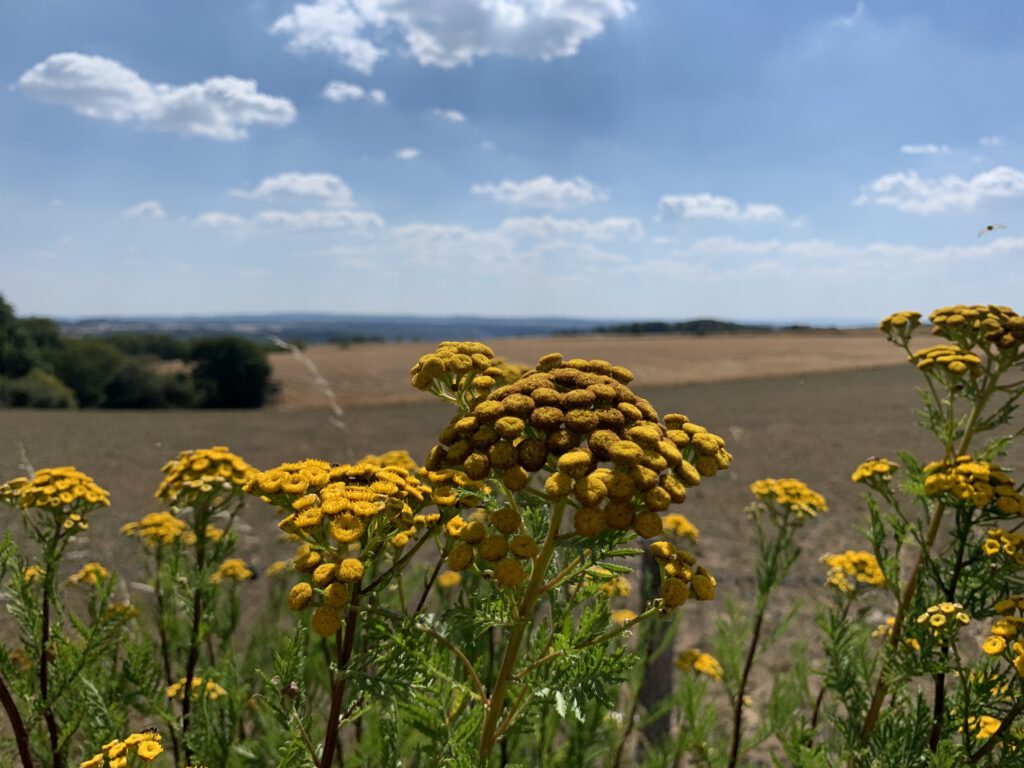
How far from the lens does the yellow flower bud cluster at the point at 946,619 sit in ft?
7.06

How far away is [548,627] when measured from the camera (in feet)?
6.19

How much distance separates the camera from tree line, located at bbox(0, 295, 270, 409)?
30.2 meters

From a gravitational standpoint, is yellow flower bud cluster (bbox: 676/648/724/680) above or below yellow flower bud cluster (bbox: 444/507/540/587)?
below


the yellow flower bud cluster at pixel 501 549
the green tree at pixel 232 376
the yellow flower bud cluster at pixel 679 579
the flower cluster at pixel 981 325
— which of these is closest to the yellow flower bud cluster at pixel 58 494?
the yellow flower bud cluster at pixel 501 549

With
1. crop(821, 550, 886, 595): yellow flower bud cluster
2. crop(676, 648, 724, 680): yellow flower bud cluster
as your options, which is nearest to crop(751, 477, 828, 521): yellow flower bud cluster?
crop(821, 550, 886, 595): yellow flower bud cluster

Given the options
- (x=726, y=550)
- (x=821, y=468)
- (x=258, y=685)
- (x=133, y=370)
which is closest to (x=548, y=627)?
(x=258, y=685)

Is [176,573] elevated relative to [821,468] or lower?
elevated

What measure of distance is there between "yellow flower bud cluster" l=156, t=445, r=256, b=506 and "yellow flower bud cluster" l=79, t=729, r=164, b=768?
115cm

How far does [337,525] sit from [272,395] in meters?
33.1

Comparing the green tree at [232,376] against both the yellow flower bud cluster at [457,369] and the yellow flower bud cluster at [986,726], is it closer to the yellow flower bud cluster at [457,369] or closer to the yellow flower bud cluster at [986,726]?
the yellow flower bud cluster at [457,369]

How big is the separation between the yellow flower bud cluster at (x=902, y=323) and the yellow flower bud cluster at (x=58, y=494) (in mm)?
4231

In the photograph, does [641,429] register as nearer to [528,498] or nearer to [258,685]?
[528,498]

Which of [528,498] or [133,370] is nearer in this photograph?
[528,498]

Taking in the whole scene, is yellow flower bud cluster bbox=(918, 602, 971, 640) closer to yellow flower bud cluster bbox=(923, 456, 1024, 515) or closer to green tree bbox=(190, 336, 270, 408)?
yellow flower bud cluster bbox=(923, 456, 1024, 515)
